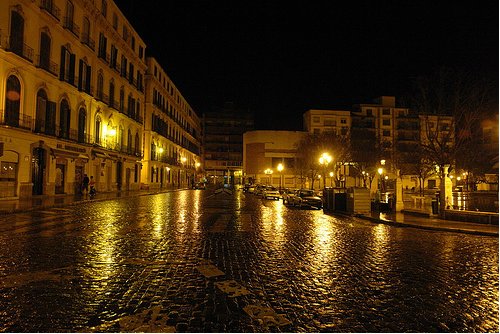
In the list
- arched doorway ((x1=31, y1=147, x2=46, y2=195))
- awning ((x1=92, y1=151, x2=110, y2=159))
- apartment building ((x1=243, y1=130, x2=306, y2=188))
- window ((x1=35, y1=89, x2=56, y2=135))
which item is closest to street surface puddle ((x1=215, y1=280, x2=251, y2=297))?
window ((x1=35, y1=89, x2=56, y2=135))

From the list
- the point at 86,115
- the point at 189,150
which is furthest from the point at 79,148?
the point at 189,150

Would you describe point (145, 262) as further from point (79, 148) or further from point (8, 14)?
point (79, 148)

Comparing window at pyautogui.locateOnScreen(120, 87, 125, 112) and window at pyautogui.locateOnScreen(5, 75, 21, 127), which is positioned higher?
window at pyautogui.locateOnScreen(120, 87, 125, 112)

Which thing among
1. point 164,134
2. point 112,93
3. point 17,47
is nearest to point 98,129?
point 112,93

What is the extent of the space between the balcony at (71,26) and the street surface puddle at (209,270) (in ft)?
93.5

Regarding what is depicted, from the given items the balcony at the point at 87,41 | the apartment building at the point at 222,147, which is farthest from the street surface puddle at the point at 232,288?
the apartment building at the point at 222,147

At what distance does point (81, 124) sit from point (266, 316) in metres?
32.2

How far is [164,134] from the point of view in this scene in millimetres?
59375

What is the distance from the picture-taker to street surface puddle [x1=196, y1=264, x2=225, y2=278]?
250 inches

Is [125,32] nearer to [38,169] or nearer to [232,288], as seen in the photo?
[38,169]

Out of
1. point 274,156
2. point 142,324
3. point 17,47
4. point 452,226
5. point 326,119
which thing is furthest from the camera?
point 274,156

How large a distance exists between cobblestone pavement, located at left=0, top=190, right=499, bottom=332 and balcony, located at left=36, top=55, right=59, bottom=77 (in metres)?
19.0

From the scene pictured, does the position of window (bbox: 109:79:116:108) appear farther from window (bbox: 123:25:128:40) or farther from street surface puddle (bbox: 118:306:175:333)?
street surface puddle (bbox: 118:306:175:333)

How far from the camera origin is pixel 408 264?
24.1 feet
